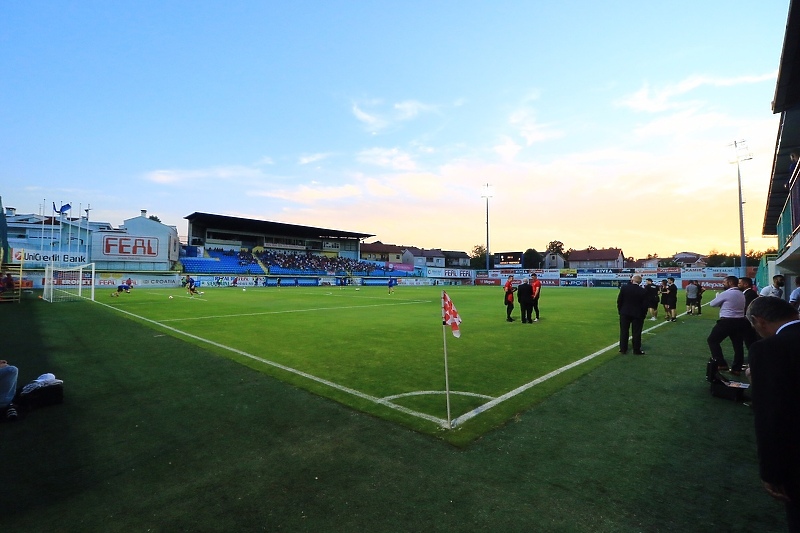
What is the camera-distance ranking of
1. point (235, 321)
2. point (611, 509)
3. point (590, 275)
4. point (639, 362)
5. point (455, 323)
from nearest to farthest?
1. point (611, 509)
2. point (455, 323)
3. point (639, 362)
4. point (235, 321)
5. point (590, 275)

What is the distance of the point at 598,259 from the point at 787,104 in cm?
11700

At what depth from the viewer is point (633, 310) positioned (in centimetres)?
981

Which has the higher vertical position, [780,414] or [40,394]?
[780,414]

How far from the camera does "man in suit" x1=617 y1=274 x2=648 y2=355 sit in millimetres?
9766

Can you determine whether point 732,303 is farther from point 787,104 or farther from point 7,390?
point 7,390

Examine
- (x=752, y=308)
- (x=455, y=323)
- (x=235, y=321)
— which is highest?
(x=752, y=308)

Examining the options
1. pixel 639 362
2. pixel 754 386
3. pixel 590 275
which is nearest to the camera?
pixel 754 386

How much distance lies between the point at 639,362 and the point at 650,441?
513cm

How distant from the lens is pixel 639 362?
9039 mm

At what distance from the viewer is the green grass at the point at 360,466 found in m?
3.17

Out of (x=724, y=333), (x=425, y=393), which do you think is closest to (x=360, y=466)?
(x=425, y=393)

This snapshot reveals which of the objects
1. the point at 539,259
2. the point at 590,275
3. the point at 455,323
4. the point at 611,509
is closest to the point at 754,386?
the point at 611,509

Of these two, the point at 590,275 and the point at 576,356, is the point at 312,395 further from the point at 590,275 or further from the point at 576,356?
the point at 590,275

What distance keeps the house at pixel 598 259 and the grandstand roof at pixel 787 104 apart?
317 ft
